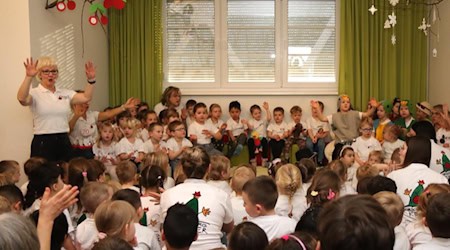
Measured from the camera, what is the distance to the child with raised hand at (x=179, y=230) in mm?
2297

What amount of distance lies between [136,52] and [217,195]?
5.14 m

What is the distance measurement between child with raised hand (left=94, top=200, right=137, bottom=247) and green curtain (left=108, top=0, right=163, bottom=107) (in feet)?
17.7

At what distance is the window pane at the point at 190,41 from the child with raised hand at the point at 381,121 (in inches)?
93.1

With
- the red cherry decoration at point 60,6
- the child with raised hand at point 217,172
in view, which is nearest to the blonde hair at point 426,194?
the child with raised hand at point 217,172

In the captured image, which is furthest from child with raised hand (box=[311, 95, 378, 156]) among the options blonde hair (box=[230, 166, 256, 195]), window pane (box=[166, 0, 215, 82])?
blonde hair (box=[230, 166, 256, 195])

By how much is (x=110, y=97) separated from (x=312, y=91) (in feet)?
9.32

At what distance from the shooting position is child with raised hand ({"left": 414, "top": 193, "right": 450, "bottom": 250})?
7.25 ft

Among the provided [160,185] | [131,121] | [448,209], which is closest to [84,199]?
[160,185]

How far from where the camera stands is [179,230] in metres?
2.29

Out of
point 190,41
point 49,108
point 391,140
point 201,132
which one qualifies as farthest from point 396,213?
point 190,41

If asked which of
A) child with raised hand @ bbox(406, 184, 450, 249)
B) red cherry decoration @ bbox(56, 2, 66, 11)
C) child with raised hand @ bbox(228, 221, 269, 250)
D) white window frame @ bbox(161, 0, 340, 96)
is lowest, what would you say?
child with raised hand @ bbox(406, 184, 450, 249)

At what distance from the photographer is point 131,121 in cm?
579

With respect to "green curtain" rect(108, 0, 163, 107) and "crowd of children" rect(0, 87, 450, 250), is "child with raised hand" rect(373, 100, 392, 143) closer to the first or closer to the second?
"crowd of children" rect(0, 87, 450, 250)

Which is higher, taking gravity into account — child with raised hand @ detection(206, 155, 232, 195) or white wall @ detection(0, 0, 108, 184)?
white wall @ detection(0, 0, 108, 184)
